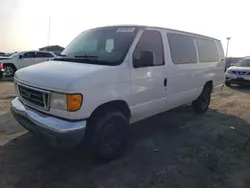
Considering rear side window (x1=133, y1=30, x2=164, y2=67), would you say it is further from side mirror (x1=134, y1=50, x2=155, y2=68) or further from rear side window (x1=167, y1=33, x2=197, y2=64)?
rear side window (x1=167, y1=33, x2=197, y2=64)

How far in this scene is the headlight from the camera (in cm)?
333

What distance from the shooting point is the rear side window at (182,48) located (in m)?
5.24

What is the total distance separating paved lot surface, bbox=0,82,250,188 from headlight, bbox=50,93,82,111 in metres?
0.97

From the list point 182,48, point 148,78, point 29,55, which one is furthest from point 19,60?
point 148,78

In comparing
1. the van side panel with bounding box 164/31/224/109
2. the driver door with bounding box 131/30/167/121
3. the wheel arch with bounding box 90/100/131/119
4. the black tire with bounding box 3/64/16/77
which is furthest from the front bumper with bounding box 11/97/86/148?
the black tire with bounding box 3/64/16/77

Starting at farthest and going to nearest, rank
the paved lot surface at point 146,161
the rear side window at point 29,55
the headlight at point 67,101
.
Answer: the rear side window at point 29,55
the paved lot surface at point 146,161
the headlight at point 67,101

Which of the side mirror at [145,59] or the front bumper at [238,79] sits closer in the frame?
the side mirror at [145,59]

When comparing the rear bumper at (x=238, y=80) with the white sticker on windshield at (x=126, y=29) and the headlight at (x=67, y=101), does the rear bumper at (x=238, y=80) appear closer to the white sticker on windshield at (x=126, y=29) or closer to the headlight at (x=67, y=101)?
the white sticker on windshield at (x=126, y=29)

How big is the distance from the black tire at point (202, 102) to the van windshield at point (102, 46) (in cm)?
332

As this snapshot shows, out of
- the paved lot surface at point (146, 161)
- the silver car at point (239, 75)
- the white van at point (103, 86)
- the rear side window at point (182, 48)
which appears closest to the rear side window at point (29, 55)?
the paved lot surface at point (146, 161)

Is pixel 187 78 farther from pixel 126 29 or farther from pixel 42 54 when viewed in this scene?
pixel 42 54

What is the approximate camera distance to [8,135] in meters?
4.94

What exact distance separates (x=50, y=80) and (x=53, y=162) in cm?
129

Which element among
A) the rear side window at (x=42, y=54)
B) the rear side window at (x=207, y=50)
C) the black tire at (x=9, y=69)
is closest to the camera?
the rear side window at (x=207, y=50)
